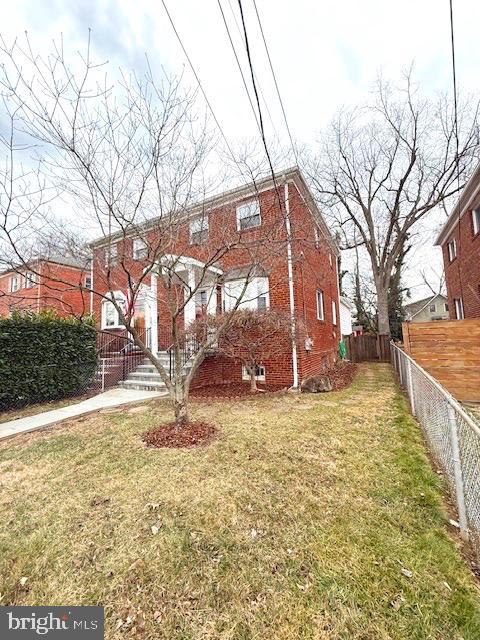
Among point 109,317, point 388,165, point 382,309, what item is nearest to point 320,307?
point 382,309

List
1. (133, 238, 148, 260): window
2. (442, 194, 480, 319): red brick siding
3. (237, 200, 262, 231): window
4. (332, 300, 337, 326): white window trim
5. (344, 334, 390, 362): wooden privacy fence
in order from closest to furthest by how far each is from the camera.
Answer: (133, 238, 148, 260): window, (237, 200, 262, 231): window, (442, 194, 480, 319): red brick siding, (332, 300, 337, 326): white window trim, (344, 334, 390, 362): wooden privacy fence

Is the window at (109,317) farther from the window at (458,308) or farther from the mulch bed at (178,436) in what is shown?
the window at (458,308)

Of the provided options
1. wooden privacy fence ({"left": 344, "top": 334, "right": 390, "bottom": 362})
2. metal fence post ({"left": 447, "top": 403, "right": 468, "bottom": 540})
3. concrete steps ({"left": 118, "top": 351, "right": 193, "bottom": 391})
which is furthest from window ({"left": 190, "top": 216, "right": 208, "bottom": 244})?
wooden privacy fence ({"left": 344, "top": 334, "right": 390, "bottom": 362})

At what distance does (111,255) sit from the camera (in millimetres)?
5004

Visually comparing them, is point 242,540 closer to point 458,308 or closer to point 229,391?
point 229,391

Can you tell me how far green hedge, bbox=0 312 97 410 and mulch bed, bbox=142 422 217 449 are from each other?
366cm

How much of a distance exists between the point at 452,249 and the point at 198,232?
1582 centimetres

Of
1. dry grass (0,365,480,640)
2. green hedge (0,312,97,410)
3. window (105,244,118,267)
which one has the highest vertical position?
window (105,244,118,267)

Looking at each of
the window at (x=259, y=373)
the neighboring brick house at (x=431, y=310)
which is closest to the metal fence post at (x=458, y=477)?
the window at (x=259, y=373)

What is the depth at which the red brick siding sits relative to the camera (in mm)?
12102

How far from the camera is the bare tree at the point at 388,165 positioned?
15.3 meters

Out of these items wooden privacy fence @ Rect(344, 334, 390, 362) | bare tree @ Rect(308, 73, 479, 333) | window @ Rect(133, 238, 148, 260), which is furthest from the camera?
wooden privacy fence @ Rect(344, 334, 390, 362)

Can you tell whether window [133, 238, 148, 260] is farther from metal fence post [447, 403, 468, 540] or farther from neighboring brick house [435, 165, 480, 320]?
neighboring brick house [435, 165, 480, 320]

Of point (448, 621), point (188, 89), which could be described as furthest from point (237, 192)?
point (448, 621)
